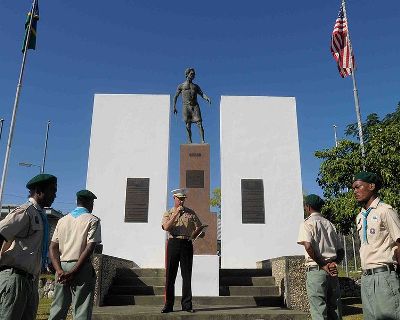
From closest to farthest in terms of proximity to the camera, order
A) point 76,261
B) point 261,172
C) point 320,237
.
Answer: point 76,261 → point 320,237 → point 261,172

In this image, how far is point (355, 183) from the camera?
3.11 m

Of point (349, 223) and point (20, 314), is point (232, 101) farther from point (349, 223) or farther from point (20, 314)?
point (20, 314)

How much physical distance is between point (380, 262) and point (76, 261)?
283 cm

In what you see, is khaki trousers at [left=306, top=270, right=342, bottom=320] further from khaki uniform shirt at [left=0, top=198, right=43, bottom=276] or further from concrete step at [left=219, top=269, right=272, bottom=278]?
concrete step at [left=219, top=269, right=272, bottom=278]

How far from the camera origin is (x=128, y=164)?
38.2ft

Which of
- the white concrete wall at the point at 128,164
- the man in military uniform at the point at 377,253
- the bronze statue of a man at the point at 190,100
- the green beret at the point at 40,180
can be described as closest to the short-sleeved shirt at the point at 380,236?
the man in military uniform at the point at 377,253

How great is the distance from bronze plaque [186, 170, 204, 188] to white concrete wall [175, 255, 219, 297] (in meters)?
2.46

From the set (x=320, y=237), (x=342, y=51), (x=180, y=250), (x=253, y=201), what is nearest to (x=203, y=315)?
(x=180, y=250)

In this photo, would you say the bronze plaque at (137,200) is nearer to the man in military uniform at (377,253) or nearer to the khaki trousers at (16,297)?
the khaki trousers at (16,297)

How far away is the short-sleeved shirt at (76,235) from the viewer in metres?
3.70

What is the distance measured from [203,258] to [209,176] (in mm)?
2702

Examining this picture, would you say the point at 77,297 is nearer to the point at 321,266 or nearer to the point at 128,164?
the point at 321,266

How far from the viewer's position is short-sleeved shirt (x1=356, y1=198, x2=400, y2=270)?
275 centimetres

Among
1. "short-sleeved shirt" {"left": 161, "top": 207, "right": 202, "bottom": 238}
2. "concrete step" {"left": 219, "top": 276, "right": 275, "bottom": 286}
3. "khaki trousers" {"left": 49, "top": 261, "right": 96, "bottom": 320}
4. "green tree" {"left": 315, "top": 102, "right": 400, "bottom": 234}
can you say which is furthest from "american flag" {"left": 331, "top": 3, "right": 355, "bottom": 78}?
"khaki trousers" {"left": 49, "top": 261, "right": 96, "bottom": 320}
